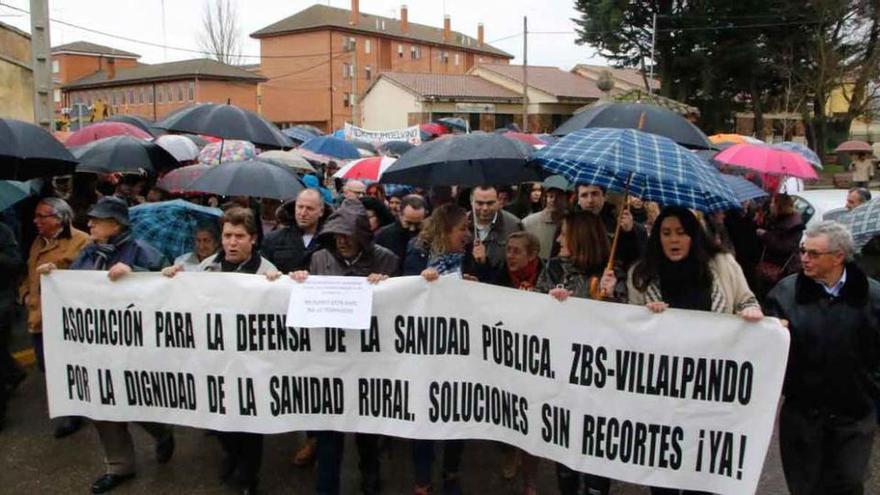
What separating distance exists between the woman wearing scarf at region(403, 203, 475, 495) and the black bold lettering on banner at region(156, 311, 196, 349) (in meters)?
1.35

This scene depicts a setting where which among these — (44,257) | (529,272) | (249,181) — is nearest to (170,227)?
(249,181)

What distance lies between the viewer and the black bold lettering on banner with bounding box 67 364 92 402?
451cm

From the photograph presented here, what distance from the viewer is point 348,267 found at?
439 centimetres

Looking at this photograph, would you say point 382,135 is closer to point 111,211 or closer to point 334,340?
point 111,211

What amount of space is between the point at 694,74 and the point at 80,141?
102ft

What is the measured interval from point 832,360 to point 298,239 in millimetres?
3440

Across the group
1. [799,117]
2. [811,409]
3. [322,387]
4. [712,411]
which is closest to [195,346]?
[322,387]

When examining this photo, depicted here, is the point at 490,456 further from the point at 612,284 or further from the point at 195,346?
the point at 195,346

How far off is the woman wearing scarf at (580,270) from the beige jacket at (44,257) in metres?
3.31

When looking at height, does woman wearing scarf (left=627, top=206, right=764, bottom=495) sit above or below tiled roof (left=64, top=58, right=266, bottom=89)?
below

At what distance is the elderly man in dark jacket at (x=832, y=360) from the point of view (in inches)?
138

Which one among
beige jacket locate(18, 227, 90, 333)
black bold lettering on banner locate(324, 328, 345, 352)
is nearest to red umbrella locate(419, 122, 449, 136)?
beige jacket locate(18, 227, 90, 333)

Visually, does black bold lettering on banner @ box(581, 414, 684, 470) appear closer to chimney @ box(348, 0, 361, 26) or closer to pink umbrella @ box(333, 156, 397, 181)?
pink umbrella @ box(333, 156, 397, 181)

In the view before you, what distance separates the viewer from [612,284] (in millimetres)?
4012
